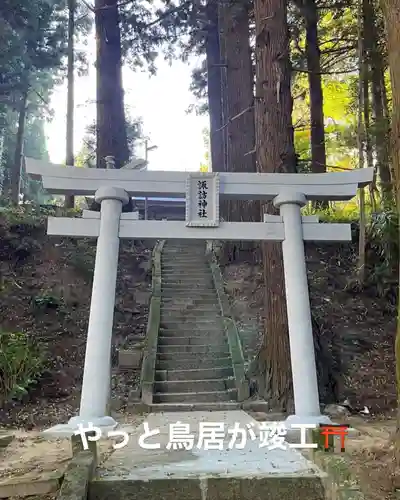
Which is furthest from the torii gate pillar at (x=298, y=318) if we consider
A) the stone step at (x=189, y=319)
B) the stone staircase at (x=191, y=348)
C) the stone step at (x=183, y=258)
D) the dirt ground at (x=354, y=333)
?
the stone step at (x=183, y=258)

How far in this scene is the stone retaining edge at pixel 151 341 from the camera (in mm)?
7264

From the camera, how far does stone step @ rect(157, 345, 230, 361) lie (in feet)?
27.3

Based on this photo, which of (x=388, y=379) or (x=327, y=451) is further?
(x=388, y=379)

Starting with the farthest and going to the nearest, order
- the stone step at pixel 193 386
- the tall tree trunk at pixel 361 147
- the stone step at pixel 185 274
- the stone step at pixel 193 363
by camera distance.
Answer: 1. the stone step at pixel 185 274
2. the tall tree trunk at pixel 361 147
3. the stone step at pixel 193 363
4. the stone step at pixel 193 386

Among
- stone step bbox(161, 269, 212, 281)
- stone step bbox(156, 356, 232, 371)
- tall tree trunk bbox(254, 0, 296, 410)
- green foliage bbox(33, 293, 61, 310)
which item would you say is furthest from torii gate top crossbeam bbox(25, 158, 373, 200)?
stone step bbox(161, 269, 212, 281)

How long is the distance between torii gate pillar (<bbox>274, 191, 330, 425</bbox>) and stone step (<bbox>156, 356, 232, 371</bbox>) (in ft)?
9.29

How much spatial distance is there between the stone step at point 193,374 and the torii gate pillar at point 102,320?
2417 millimetres

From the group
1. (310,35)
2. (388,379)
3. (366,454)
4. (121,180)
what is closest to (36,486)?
(366,454)

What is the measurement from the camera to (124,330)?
921 cm

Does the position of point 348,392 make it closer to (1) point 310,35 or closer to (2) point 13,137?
(1) point 310,35

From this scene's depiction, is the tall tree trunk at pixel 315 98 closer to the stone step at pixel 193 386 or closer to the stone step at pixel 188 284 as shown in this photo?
the stone step at pixel 188 284

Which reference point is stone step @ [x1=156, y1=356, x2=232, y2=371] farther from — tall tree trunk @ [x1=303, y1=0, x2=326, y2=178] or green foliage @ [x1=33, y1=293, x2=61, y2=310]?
tall tree trunk @ [x1=303, y1=0, x2=326, y2=178]

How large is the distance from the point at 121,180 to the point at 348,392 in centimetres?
430

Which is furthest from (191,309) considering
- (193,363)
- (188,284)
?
(193,363)
